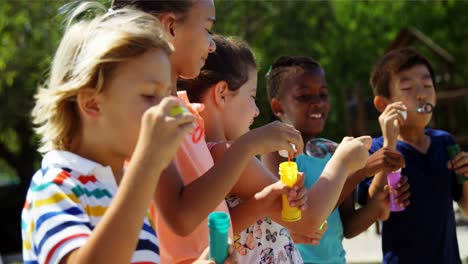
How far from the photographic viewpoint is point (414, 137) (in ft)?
10.9

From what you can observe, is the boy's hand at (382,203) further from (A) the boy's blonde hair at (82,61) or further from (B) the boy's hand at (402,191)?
(A) the boy's blonde hair at (82,61)

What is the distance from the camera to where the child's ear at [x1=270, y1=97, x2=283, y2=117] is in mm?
3305

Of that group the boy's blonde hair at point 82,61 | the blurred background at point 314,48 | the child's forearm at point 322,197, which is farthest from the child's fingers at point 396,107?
the blurred background at point 314,48

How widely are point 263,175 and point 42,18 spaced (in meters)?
11.3

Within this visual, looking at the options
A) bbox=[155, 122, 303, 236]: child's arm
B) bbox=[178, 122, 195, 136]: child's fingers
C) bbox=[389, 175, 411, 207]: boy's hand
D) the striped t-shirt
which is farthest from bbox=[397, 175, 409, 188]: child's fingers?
bbox=[178, 122, 195, 136]: child's fingers

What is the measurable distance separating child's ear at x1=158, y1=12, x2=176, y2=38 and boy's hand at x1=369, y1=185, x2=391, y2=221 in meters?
1.46

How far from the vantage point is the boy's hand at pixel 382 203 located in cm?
303

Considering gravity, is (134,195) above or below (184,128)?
below

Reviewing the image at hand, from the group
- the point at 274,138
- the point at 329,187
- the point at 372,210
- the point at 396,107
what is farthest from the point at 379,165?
the point at 274,138

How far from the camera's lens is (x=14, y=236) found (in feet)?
38.9

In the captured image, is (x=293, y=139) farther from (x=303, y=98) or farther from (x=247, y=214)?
(x=303, y=98)

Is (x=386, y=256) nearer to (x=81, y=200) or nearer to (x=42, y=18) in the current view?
(x=81, y=200)

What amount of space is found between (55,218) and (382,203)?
1.96 meters

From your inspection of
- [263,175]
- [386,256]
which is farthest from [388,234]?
[263,175]
